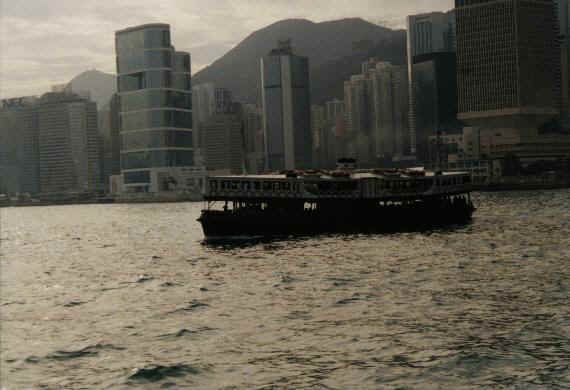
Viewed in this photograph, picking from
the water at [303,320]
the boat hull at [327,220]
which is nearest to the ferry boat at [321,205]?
the boat hull at [327,220]

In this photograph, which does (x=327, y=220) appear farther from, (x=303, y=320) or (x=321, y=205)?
(x=303, y=320)

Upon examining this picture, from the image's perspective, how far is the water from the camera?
2773cm

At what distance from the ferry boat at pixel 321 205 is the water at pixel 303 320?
17.6 meters

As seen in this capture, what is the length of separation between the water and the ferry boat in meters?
17.6

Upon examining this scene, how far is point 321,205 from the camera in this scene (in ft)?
306

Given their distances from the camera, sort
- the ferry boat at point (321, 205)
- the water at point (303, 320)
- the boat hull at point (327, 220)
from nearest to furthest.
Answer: the water at point (303, 320) → the boat hull at point (327, 220) → the ferry boat at point (321, 205)

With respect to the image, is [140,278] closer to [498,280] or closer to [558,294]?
[498,280]

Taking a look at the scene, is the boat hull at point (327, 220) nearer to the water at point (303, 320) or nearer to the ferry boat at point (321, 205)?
the ferry boat at point (321, 205)

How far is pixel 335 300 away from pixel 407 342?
1094cm

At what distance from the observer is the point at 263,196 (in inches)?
3536

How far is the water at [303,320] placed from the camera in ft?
91.0

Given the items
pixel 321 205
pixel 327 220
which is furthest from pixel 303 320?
pixel 321 205

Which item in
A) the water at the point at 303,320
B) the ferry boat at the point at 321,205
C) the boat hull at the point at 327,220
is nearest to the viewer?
the water at the point at 303,320

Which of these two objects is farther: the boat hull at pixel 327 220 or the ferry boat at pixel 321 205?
the ferry boat at pixel 321 205
